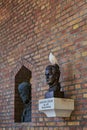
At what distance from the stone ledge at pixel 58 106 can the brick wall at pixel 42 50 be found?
82 mm

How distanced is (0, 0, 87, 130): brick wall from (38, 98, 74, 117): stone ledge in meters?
0.08

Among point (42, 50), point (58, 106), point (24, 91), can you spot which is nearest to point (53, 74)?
point (58, 106)

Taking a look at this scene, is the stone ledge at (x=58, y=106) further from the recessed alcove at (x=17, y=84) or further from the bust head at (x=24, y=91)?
the recessed alcove at (x=17, y=84)

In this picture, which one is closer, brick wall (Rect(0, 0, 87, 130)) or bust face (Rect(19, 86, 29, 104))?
brick wall (Rect(0, 0, 87, 130))

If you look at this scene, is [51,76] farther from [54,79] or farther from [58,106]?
[58,106]

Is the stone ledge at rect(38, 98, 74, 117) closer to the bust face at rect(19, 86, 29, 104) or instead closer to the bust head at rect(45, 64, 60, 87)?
the bust head at rect(45, 64, 60, 87)

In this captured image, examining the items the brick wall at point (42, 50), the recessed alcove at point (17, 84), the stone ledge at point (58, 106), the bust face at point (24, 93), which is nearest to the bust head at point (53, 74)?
the brick wall at point (42, 50)

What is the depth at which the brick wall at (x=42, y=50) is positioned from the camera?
3.85 m

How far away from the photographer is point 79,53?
3875mm

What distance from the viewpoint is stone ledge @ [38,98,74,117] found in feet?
12.2

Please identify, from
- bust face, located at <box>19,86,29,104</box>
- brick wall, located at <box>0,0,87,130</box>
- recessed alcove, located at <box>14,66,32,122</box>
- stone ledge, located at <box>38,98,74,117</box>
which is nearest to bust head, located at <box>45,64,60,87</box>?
brick wall, located at <box>0,0,87,130</box>

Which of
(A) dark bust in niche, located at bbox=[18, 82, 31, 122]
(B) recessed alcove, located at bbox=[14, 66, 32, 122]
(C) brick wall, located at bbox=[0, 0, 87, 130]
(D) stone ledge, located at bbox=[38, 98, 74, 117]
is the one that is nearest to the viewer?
(D) stone ledge, located at bbox=[38, 98, 74, 117]

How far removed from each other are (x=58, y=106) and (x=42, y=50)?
1.20 meters

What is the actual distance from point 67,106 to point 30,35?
1680 millimetres
